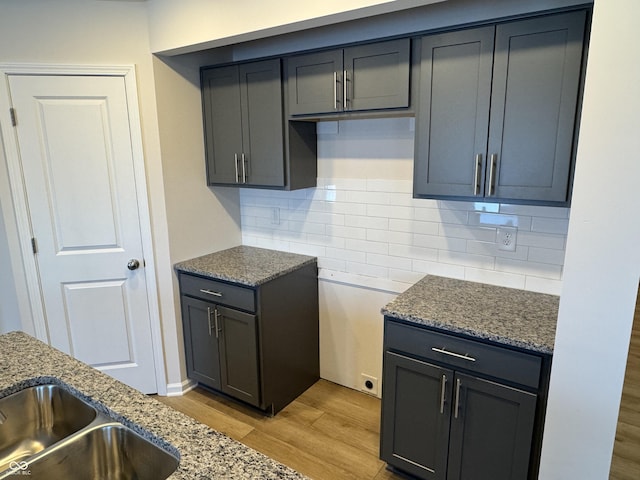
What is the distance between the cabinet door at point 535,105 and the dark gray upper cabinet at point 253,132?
1188 millimetres

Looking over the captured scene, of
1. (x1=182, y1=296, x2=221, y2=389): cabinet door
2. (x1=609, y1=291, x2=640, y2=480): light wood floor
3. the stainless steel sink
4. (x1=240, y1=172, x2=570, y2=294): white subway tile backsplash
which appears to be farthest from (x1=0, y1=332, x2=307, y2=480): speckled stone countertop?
(x1=609, y1=291, x2=640, y2=480): light wood floor

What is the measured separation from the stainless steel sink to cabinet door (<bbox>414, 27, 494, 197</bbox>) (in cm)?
163

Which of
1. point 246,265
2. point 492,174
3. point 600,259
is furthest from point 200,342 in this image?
point 600,259

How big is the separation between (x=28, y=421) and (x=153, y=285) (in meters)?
1.56

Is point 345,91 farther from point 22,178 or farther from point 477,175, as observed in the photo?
point 22,178

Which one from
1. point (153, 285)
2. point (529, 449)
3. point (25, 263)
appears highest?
point (25, 263)

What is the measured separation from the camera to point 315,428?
2.63m

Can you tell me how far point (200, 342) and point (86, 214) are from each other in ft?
3.56

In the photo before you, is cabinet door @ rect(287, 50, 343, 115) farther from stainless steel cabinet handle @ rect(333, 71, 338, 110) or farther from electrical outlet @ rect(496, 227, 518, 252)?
electrical outlet @ rect(496, 227, 518, 252)

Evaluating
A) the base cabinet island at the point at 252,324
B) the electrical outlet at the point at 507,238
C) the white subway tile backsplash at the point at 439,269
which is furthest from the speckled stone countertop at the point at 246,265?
the electrical outlet at the point at 507,238

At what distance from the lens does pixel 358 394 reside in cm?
298

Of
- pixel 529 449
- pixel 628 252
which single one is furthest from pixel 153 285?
pixel 628 252

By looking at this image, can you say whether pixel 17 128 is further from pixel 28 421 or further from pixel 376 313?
pixel 376 313

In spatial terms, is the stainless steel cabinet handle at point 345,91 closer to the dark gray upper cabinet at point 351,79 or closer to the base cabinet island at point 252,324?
the dark gray upper cabinet at point 351,79
